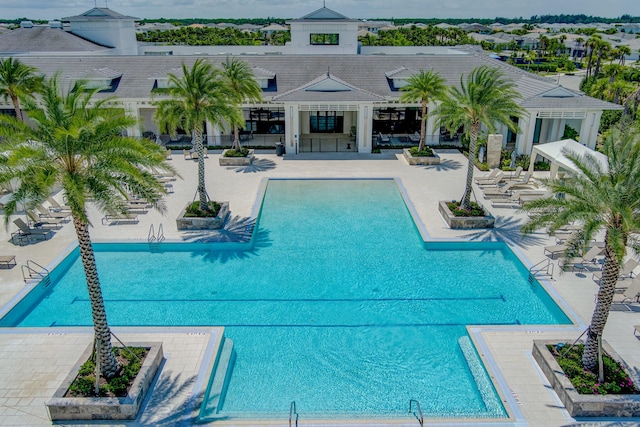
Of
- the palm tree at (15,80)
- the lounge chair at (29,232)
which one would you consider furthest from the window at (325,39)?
the lounge chair at (29,232)

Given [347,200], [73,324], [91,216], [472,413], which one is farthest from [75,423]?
[347,200]

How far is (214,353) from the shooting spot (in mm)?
13086

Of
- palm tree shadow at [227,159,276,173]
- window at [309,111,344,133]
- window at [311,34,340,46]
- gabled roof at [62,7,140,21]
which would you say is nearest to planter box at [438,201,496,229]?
palm tree shadow at [227,159,276,173]

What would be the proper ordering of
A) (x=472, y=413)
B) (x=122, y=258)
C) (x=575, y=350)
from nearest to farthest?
(x=472, y=413), (x=575, y=350), (x=122, y=258)

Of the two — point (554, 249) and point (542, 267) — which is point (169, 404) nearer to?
point (542, 267)

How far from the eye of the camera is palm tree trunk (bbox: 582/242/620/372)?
37.0ft

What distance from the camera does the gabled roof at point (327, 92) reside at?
101ft

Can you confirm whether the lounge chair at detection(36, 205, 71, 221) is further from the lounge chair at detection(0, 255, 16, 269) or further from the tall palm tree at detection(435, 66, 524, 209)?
the tall palm tree at detection(435, 66, 524, 209)

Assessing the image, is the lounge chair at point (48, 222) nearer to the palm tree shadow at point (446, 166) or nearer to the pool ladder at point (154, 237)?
the pool ladder at point (154, 237)

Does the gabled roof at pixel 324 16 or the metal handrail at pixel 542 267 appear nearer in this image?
the metal handrail at pixel 542 267

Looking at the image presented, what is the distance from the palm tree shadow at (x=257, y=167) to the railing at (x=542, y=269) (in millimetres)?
15884

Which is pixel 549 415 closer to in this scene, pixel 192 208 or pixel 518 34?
pixel 192 208

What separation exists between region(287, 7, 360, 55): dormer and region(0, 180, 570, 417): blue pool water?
27038 mm

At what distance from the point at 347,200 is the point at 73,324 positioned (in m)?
13.5
